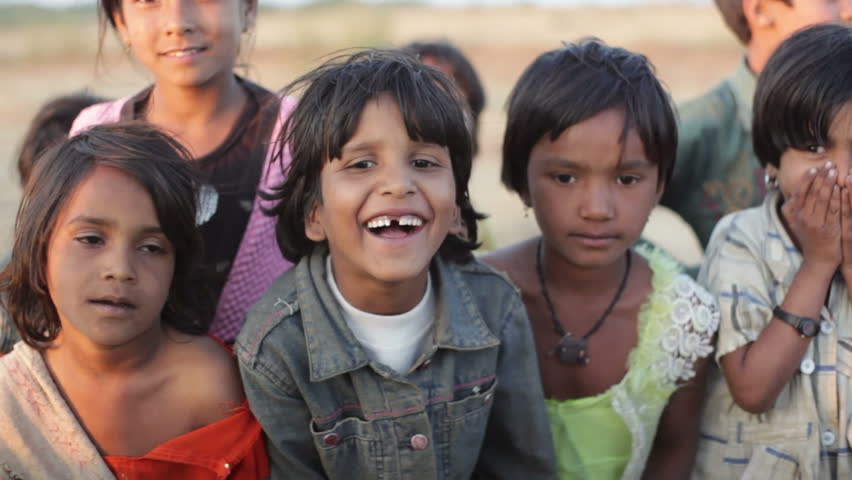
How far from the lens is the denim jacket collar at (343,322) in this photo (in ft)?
7.78

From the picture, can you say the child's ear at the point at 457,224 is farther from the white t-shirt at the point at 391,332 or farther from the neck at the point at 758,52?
the neck at the point at 758,52

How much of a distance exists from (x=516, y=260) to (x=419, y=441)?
839 mm

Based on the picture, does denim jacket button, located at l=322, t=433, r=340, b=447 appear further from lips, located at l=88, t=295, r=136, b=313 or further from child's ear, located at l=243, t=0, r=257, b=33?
child's ear, located at l=243, t=0, r=257, b=33

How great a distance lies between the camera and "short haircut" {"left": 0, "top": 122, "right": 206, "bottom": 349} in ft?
7.76

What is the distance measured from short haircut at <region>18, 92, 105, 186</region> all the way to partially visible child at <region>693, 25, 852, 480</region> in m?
2.72

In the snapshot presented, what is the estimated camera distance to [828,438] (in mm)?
2650

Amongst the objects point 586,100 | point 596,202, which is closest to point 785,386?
point 596,202

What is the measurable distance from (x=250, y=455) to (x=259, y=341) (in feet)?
1.05

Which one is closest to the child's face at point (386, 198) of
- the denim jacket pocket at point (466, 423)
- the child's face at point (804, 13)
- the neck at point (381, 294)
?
the neck at point (381, 294)

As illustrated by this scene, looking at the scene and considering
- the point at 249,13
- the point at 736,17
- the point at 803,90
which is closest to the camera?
the point at 803,90

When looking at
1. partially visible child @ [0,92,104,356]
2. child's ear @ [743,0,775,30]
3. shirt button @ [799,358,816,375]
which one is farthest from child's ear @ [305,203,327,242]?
child's ear @ [743,0,775,30]

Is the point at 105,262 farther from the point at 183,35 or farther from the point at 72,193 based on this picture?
the point at 183,35

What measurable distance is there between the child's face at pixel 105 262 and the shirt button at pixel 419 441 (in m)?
0.77

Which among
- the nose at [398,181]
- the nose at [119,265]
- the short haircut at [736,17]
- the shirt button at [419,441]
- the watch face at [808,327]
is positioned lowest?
the shirt button at [419,441]
